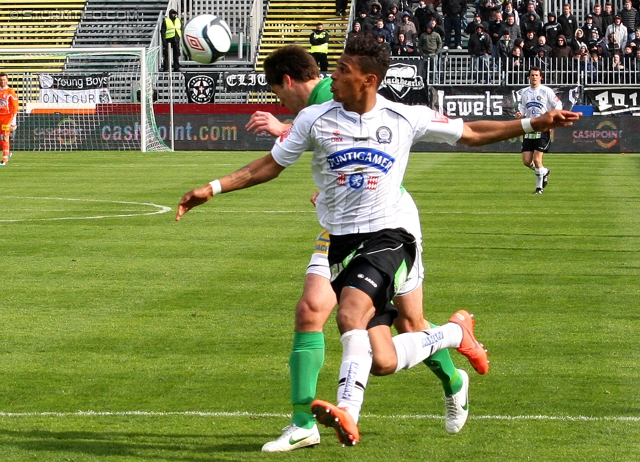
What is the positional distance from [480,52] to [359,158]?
3315 cm

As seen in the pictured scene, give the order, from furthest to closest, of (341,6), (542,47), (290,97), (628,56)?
1. (341,6)
2. (542,47)
3. (628,56)
4. (290,97)

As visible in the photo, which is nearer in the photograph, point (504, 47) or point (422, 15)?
point (504, 47)

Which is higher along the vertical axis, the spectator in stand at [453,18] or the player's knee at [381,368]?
the spectator in stand at [453,18]

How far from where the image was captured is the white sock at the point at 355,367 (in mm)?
5301

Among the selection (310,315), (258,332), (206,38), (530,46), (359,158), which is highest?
(206,38)

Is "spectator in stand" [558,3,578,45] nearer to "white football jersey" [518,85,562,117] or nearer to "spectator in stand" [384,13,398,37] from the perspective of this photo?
"spectator in stand" [384,13,398,37]

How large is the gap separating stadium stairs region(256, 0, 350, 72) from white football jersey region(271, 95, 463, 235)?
38.8 meters

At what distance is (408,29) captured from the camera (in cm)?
3947

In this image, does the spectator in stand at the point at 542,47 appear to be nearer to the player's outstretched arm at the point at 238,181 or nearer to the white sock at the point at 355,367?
the player's outstretched arm at the point at 238,181

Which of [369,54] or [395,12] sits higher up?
[395,12]

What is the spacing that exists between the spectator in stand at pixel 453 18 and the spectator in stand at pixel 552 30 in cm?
324

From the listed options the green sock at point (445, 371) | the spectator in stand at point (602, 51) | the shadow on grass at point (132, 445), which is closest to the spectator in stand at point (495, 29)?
the spectator in stand at point (602, 51)

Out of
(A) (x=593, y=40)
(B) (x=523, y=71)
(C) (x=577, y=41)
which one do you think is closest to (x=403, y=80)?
(B) (x=523, y=71)

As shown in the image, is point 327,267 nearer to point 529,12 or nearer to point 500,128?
point 500,128
